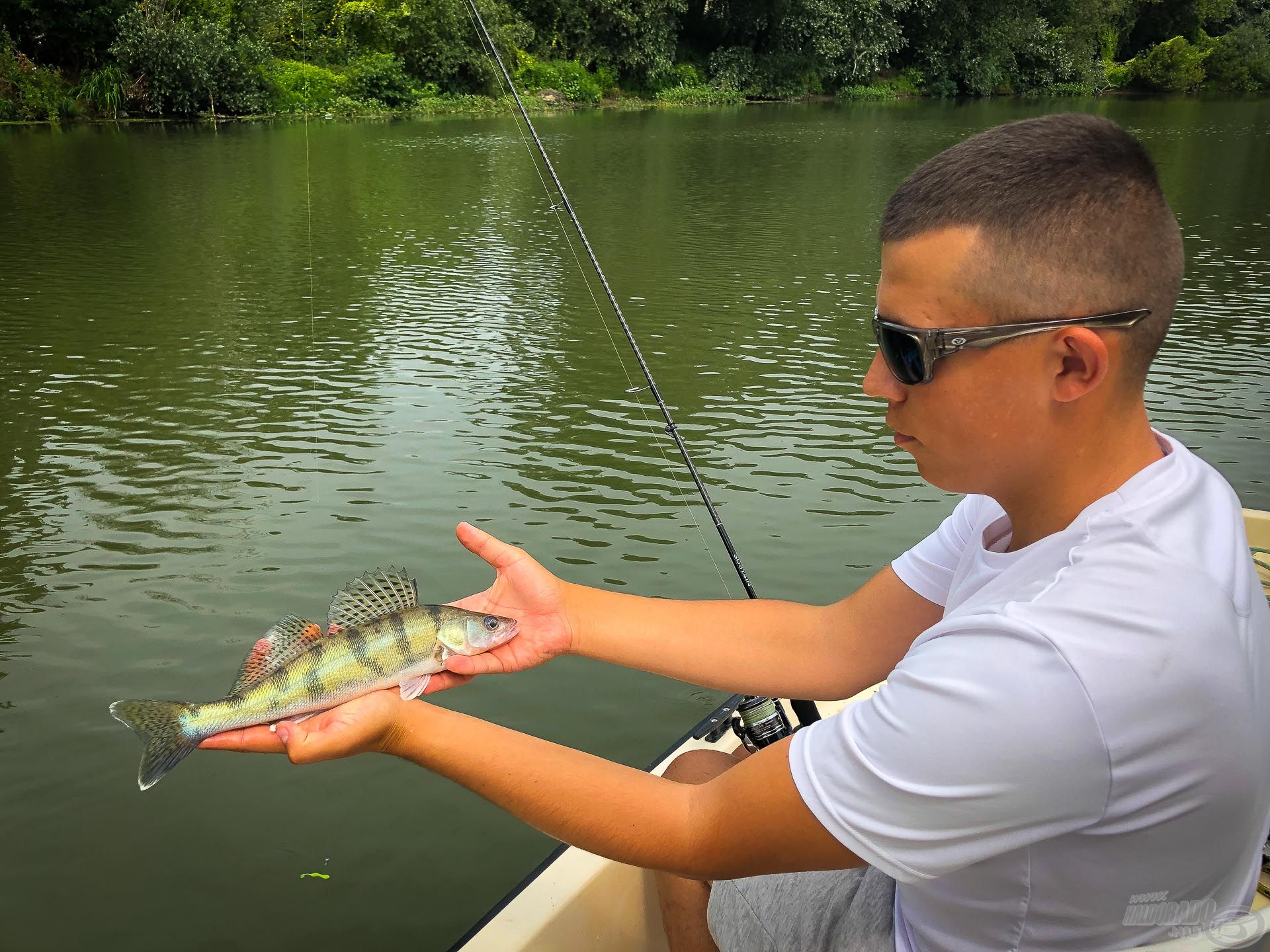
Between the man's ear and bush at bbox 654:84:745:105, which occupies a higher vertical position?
bush at bbox 654:84:745:105

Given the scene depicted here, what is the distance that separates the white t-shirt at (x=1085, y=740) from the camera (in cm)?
139

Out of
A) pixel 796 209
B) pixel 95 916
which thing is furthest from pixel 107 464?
pixel 796 209

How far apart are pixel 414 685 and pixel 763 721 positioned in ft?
3.74

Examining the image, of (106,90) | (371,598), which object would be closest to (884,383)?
(371,598)

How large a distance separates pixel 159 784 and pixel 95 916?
2.33 ft

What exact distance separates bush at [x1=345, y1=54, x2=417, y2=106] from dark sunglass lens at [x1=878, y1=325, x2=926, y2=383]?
1555 inches

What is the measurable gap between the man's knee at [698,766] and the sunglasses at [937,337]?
122 cm

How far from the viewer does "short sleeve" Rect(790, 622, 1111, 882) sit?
1.38 metres

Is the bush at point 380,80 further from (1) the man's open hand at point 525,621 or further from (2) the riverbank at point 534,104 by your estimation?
(1) the man's open hand at point 525,621

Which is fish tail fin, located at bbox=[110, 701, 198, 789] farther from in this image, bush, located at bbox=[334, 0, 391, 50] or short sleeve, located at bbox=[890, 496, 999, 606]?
bush, located at bbox=[334, 0, 391, 50]

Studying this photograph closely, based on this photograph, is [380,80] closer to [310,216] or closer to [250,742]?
[310,216]

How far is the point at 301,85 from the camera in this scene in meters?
36.5

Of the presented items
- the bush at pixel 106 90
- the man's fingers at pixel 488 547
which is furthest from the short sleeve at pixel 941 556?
the bush at pixel 106 90
